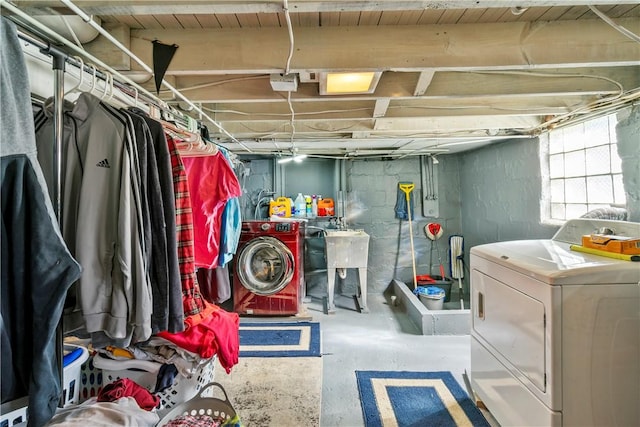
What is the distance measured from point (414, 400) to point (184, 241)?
1740 millimetres

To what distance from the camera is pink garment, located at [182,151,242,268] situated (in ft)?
6.59

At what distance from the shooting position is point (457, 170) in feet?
14.5

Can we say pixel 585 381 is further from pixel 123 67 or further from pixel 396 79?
pixel 123 67

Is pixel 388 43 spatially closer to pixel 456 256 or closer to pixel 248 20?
pixel 248 20

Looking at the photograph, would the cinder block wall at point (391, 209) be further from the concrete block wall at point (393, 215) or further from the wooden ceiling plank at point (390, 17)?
the wooden ceiling plank at point (390, 17)

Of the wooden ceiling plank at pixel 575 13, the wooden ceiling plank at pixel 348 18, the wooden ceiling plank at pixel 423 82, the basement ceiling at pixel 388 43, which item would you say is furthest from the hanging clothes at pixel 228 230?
the wooden ceiling plank at pixel 575 13

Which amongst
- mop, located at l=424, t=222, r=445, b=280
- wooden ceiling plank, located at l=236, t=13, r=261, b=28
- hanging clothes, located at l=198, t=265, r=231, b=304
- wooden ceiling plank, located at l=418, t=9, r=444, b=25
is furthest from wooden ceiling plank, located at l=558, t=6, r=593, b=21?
mop, located at l=424, t=222, r=445, b=280

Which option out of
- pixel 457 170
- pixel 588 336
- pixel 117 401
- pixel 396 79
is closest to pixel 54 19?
pixel 117 401

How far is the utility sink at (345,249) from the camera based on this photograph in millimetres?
3682

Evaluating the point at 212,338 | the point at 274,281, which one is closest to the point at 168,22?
the point at 212,338

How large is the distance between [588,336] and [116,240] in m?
1.78

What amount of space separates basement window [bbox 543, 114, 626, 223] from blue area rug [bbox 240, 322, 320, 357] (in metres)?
2.41

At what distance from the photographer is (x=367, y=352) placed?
8.73 ft

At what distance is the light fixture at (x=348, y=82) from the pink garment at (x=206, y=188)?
0.80 metres
